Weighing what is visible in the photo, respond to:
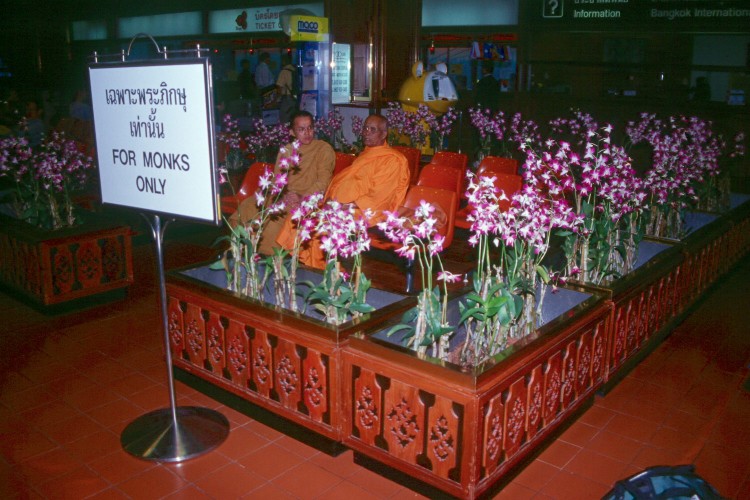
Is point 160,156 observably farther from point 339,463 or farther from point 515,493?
point 515,493

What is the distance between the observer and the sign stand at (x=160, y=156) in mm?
2570

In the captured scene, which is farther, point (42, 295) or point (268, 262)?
point (42, 295)

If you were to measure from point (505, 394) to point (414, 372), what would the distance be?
0.36 metres

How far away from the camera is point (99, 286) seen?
4.84 metres

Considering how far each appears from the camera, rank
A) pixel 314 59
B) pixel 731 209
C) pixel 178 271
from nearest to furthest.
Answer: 1. pixel 178 271
2. pixel 731 209
3. pixel 314 59

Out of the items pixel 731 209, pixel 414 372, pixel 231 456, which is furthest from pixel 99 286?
pixel 731 209

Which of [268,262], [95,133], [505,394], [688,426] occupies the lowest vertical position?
[688,426]

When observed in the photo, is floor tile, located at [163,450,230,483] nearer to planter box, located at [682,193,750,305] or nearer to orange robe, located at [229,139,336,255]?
orange robe, located at [229,139,336,255]

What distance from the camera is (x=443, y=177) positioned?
17.5ft

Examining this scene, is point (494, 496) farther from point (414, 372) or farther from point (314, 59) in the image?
point (314, 59)

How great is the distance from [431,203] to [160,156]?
2044 millimetres

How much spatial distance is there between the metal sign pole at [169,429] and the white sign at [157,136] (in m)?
0.20

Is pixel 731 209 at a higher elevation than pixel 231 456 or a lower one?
higher

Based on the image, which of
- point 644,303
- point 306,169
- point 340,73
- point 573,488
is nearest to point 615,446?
point 573,488
